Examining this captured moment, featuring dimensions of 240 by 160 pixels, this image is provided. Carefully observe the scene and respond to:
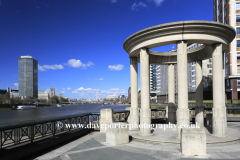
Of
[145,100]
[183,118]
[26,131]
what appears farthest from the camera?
[145,100]

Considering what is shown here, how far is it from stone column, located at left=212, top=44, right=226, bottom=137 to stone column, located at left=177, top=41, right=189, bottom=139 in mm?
2351

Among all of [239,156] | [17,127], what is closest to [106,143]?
[17,127]

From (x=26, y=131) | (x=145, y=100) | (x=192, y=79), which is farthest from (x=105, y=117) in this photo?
(x=192, y=79)

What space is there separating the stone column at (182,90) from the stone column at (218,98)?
2.35 metres

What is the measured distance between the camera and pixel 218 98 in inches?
444

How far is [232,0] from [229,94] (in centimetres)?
2613

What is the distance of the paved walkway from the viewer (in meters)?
7.75

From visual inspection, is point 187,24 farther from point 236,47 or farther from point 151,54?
point 236,47

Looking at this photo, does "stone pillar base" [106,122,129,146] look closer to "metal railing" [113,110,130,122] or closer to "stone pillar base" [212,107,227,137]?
"stone pillar base" [212,107,227,137]

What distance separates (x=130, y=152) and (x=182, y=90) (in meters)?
4.92

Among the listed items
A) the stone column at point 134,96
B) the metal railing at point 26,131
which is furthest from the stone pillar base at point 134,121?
the metal railing at point 26,131

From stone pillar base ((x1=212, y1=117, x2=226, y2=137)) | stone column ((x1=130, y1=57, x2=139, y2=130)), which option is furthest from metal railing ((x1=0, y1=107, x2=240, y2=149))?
stone pillar base ((x1=212, y1=117, x2=226, y2=137))

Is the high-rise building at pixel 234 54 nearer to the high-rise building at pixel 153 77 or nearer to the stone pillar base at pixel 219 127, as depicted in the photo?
the stone pillar base at pixel 219 127

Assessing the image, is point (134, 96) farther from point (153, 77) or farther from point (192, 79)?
point (153, 77)
